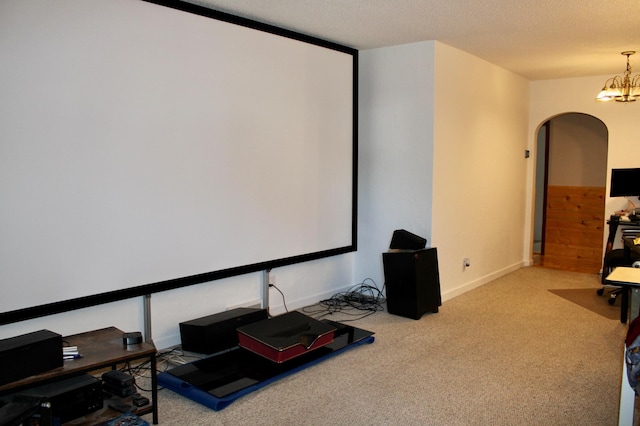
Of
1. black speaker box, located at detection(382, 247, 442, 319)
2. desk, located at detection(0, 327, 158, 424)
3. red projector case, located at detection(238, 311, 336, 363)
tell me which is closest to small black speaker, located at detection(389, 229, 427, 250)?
black speaker box, located at detection(382, 247, 442, 319)

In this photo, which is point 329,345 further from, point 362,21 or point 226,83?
point 362,21

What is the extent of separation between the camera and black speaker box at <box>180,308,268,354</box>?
3.49 meters

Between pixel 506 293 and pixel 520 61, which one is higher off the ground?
pixel 520 61

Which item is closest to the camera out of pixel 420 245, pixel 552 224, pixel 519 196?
pixel 420 245

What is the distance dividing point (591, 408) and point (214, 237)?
102 inches

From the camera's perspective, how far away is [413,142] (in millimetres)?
4852

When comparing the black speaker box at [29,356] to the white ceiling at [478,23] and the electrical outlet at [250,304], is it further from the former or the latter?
the white ceiling at [478,23]

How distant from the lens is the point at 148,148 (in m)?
3.34

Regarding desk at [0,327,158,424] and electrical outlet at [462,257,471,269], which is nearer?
desk at [0,327,158,424]

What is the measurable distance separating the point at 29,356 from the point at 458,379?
239 cm

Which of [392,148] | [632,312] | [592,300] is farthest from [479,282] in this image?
[632,312]

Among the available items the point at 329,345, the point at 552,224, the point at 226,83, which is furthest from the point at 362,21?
the point at 552,224

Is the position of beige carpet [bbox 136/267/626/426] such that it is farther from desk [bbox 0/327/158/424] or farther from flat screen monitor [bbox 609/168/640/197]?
flat screen monitor [bbox 609/168/640/197]

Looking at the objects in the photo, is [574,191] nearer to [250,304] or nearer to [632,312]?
[632,312]
